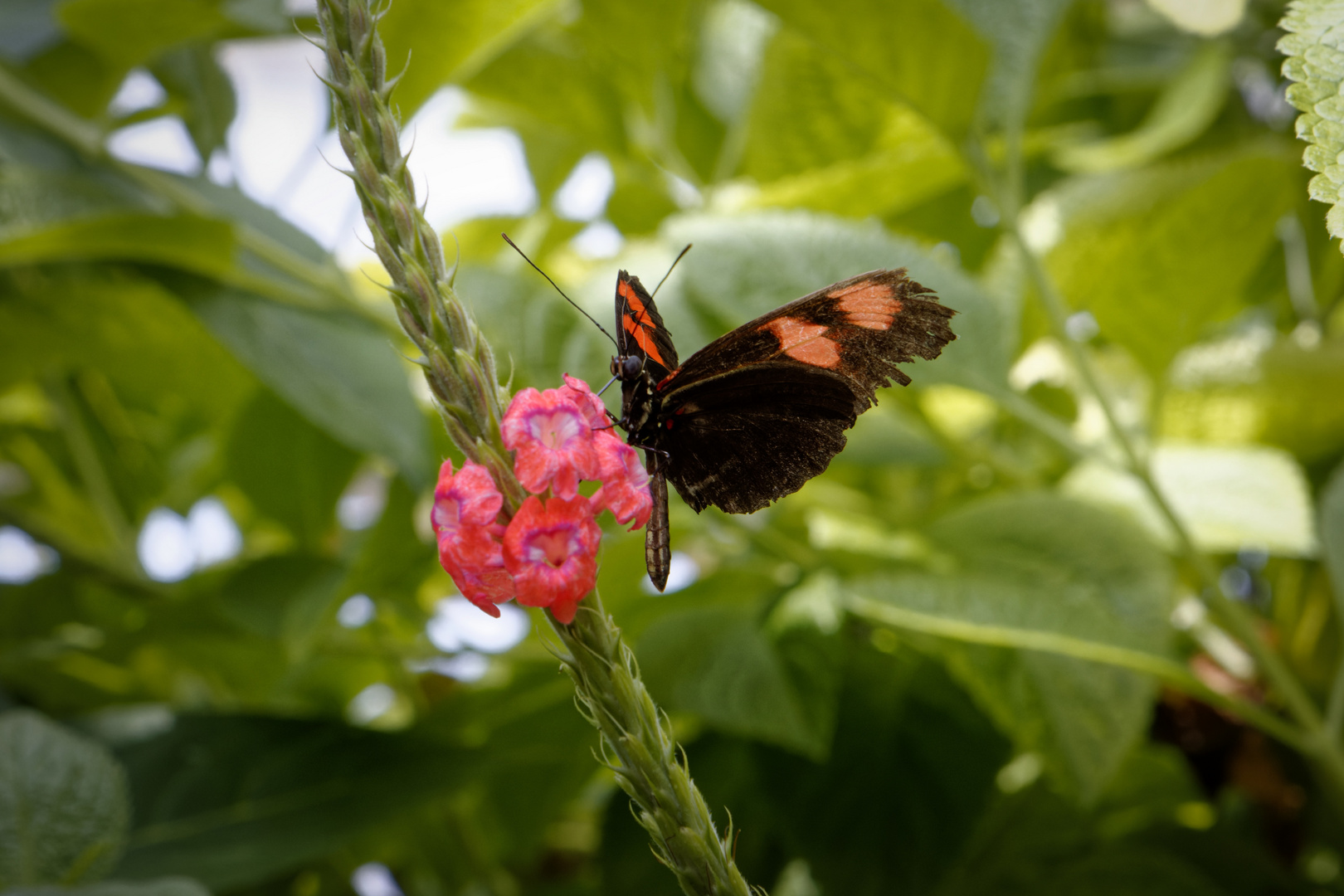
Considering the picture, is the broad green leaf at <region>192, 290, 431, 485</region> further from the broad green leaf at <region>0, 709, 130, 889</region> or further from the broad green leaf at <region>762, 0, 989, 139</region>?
the broad green leaf at <region>762, 0, 989, 139</region>

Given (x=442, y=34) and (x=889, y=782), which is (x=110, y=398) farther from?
(x=889, y=782)

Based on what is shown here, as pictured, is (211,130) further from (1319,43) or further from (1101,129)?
(1101,129)

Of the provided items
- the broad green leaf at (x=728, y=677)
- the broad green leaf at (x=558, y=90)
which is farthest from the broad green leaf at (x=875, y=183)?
the broad green leaf at (x=728, y=677)

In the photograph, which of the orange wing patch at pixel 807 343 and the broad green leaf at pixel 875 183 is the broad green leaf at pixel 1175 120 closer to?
the broad green leaf at pixel 875 183

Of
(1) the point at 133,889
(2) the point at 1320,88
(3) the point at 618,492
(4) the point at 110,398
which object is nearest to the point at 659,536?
(3) the point at 618,492

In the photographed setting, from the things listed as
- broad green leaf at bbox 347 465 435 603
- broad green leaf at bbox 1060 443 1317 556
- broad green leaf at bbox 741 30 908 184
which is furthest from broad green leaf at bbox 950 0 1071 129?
broad green leaf at bbox 347 465 435 603
